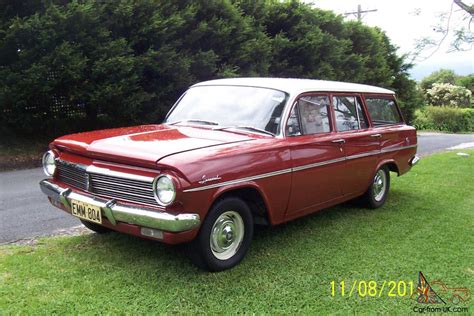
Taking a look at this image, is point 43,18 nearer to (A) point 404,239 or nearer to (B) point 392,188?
(B) point 392,188

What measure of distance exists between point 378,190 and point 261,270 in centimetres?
298

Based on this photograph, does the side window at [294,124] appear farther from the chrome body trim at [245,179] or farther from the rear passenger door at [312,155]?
the chrome body trim at [245,179]

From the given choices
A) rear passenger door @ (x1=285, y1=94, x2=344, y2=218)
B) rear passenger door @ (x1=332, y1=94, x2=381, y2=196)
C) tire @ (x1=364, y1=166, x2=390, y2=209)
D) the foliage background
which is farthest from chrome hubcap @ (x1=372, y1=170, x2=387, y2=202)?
the foliage background

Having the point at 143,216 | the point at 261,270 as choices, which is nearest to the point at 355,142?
the point at 261,270

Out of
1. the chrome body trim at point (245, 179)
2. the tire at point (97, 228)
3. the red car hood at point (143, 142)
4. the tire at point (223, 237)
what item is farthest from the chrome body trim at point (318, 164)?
the tire at point (97, 228)

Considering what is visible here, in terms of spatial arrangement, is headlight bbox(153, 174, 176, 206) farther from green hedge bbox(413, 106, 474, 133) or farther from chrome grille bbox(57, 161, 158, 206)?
green hedge bbox(413, 106, 474, 133)

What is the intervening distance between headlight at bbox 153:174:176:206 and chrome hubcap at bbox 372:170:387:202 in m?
3.57

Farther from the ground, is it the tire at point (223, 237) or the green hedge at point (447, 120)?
the tire at point (223, 237)

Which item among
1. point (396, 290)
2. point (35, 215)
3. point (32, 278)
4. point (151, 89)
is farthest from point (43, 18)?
point (396, 290)

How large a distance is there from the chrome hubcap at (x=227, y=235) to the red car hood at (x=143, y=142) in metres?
0.67

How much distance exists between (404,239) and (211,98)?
8.63 feet

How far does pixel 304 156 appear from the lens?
178 inches

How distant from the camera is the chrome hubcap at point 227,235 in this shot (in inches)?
152

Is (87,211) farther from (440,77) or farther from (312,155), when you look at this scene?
(440,77)
